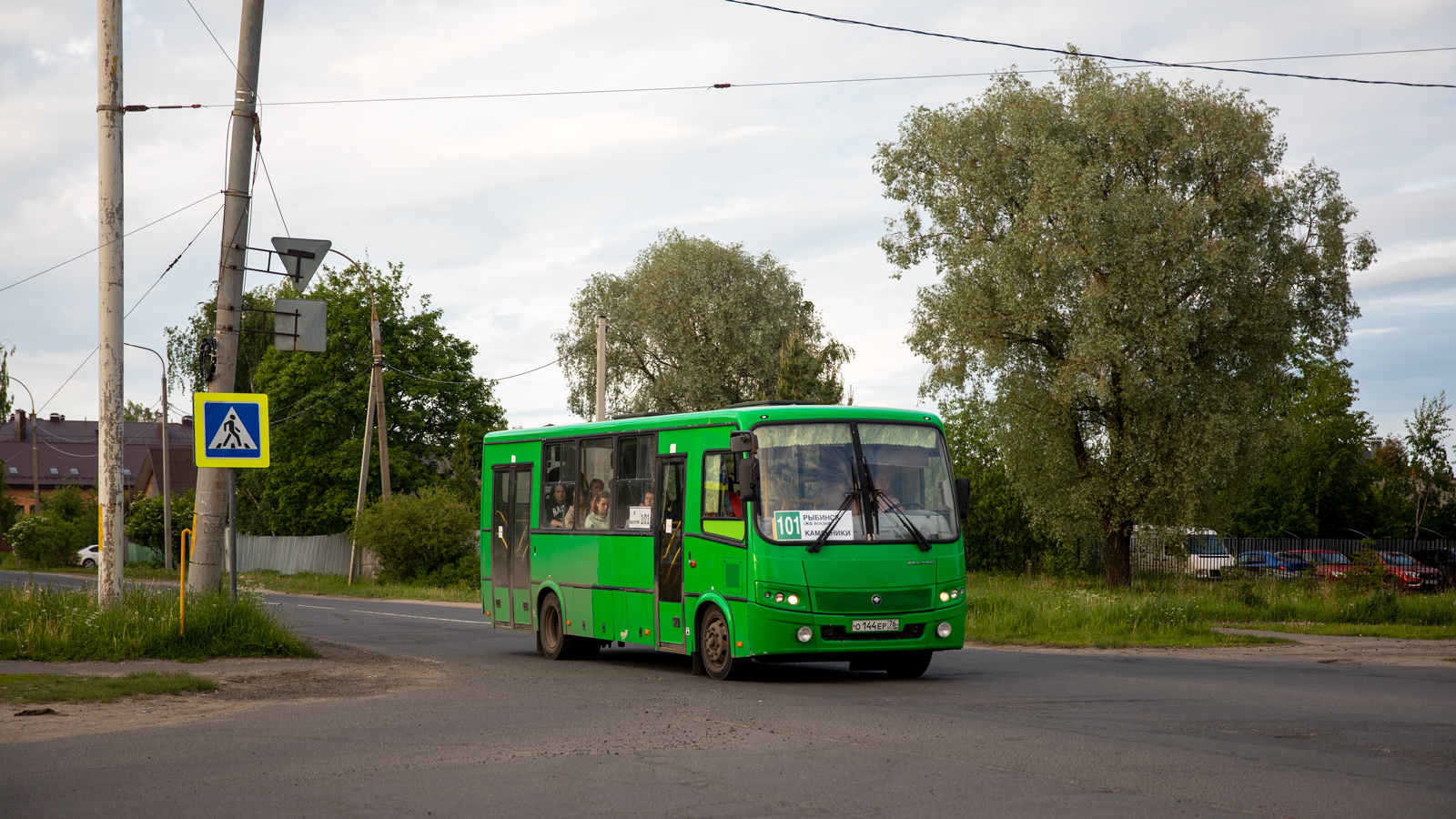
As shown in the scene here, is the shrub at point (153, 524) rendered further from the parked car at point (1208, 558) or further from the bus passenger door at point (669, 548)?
the bus passenger door at point (669, 548)

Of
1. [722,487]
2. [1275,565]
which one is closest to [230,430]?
[722,487]

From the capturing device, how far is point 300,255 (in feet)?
55.2

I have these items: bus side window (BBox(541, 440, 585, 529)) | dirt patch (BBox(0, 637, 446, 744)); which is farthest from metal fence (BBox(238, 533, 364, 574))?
dirt patch (BBox(0, 637, 446, 744))

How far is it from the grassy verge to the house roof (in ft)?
190

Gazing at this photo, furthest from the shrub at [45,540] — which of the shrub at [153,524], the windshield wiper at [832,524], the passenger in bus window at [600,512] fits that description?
the windshield wiper at [832,524]

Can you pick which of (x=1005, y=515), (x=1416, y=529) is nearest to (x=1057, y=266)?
(x=1005, y=515)

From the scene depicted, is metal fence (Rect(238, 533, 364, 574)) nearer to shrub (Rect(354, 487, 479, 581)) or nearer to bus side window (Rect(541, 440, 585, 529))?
shrub (Rect(354, 487, 479, 581))

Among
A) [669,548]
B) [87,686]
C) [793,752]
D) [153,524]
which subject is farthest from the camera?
[153,524]

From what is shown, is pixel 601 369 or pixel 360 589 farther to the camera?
pixel 360 589

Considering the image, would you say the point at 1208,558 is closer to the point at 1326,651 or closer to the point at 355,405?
the point at 1326,651

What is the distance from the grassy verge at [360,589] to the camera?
37875mm

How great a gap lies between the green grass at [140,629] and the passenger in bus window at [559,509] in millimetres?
3320

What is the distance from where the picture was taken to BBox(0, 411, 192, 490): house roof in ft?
364

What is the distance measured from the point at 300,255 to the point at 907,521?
830cm
